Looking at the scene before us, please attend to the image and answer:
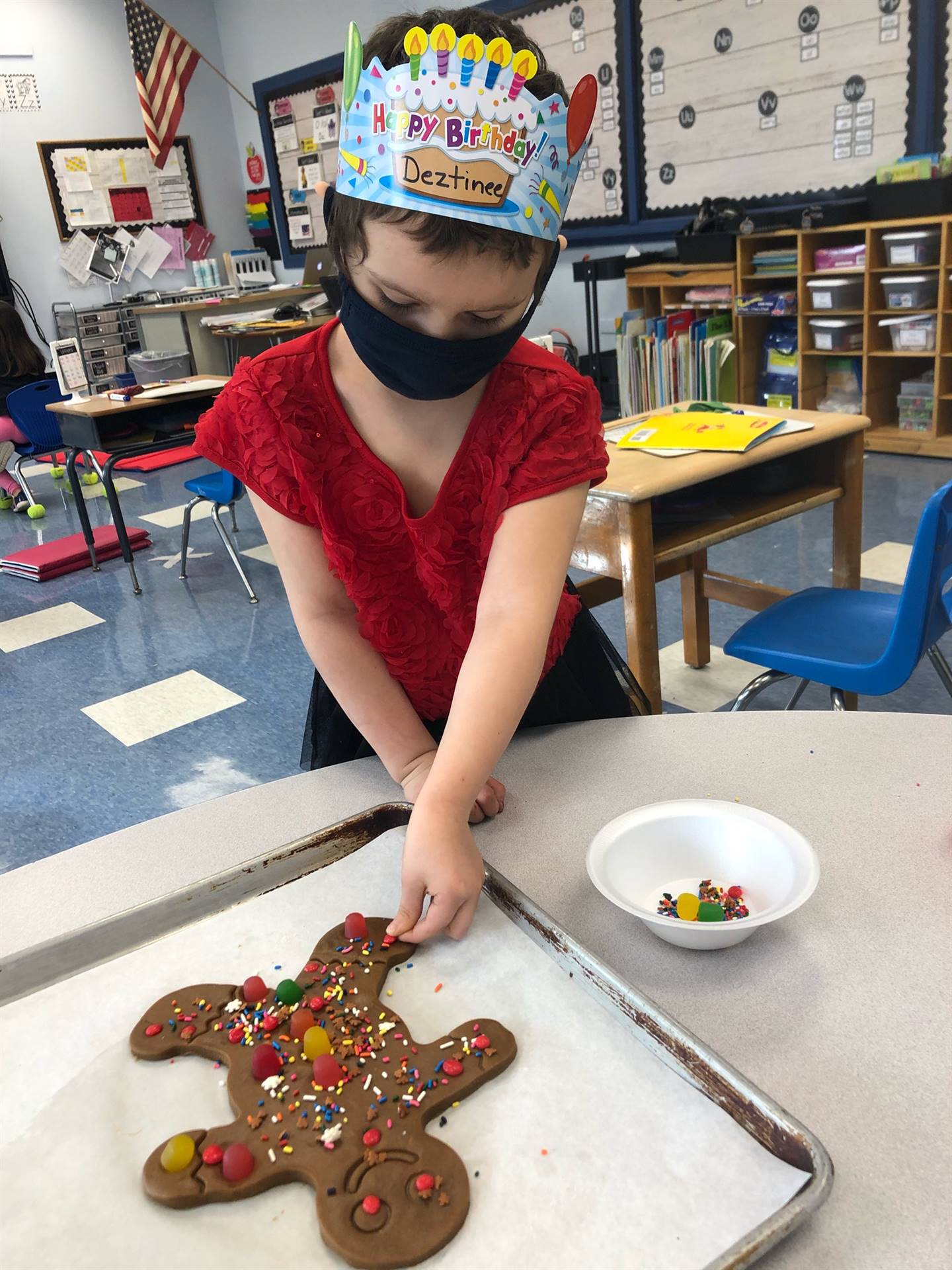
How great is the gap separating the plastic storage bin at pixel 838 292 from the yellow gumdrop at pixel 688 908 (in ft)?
11.9

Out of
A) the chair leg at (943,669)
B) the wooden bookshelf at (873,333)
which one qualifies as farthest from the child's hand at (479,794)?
the wooden bookshelf at (873,333)

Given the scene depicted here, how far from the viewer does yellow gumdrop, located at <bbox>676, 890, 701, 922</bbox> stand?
635 mm

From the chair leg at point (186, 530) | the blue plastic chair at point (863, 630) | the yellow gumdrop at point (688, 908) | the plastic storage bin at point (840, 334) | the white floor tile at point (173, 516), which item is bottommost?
the white floor tile at point (173, 516)

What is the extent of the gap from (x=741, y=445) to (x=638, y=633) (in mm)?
378

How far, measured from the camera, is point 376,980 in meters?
0.60

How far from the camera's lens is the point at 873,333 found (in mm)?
3719

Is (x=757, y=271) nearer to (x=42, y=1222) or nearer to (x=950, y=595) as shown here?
(x=950, y=595)

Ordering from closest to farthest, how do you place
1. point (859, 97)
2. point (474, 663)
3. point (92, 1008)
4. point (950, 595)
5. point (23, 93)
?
point (92, 1008) < point (474, 663) < point (950, 595) < point (859, 97) < point (23, 93)

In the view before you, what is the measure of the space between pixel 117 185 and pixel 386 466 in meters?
7.16

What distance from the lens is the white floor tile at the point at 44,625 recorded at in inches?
119

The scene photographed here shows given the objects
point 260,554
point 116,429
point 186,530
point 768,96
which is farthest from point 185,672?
point 768,96

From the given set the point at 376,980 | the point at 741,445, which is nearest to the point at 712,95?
the point at 741,445

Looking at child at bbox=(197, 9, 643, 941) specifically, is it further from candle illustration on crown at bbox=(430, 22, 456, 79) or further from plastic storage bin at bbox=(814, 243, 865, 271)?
plastic storage bin at bbox=(814, 243, 865, 271)

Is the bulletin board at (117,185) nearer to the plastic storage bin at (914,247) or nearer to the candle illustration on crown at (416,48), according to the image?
the plastic storage bin at (914,247)
